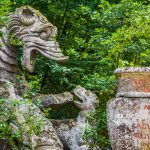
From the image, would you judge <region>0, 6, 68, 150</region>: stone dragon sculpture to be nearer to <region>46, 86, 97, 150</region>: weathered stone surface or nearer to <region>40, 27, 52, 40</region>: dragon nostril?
<region>40, 27, 52, 40</region>: dragon nostril

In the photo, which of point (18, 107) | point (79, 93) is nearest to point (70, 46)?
point (79, 93)

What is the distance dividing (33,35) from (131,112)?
1.53 meters

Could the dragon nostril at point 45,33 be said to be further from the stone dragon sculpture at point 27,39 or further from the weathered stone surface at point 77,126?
the weathered stone surface at point 77,126

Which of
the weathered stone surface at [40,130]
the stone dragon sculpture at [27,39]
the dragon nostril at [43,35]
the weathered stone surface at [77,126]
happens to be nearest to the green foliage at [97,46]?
the weathered stone surface at [77,126]

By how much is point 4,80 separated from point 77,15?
3.94 meters

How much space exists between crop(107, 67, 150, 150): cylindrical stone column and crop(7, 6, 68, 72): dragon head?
96 centimetres

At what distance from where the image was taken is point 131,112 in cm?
444

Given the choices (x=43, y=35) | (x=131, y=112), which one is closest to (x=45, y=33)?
(x=43, y=35)

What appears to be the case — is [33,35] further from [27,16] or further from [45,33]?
[27,16]

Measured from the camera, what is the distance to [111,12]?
6.94m

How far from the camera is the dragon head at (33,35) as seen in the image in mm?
5305

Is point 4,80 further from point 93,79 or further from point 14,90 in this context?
point 93,79

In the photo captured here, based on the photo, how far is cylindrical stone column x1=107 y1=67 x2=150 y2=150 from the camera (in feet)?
14.4

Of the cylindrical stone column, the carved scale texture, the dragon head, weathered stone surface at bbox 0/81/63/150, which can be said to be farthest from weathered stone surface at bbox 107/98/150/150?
the carved scale texture
